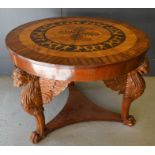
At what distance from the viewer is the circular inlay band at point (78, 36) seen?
1156mm

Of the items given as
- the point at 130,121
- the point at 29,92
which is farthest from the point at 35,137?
the point at 130,121

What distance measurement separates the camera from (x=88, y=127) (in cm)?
152

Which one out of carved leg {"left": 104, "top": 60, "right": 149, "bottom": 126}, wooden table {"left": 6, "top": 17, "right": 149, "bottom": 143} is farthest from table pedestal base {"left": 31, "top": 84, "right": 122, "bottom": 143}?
carved leg {"left": 104, "top": 60, "right": 149, "bottom": 126}

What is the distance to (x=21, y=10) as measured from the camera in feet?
5.94

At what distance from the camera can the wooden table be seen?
1045 mm

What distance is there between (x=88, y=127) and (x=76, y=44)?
0.57 m

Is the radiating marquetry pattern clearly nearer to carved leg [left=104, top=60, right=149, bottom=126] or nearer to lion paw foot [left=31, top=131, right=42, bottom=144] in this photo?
carved leg [left=104, top=60, right=149, bottom=126]

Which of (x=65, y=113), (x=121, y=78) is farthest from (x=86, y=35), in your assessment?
(x=65, y=113)

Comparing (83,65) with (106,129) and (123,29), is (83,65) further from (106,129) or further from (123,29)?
(106,129)

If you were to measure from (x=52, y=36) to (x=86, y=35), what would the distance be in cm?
17

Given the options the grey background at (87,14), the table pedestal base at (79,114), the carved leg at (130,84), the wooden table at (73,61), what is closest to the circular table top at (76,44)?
the wooden table at (73,61)

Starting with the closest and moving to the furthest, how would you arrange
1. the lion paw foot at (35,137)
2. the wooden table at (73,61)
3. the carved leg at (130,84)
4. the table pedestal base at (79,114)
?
the wooden table at (73,61)
the carved leg at (130,84)
the lion paw foot at (35,137)
the table pedestal base at (79,114)

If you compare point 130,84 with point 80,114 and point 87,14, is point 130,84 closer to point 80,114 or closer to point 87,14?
point 80,114

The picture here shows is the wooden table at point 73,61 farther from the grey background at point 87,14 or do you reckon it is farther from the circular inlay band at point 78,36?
the grey background at point 87,14
